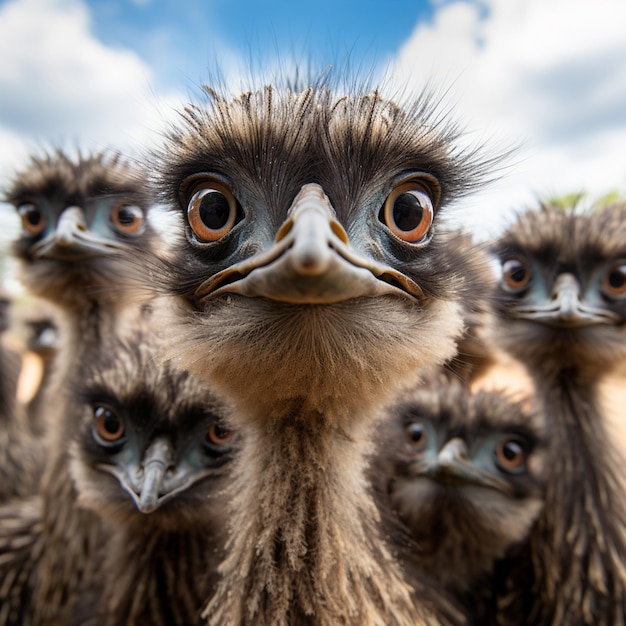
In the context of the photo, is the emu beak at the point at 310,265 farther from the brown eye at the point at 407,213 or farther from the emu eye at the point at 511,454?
the emu eye at the point at 511,454

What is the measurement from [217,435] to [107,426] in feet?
1.28

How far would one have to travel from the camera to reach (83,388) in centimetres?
217

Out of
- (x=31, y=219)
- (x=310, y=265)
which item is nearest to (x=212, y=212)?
(x=310, y=265)

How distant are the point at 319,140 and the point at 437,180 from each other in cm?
32

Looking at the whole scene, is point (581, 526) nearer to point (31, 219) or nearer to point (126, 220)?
point (126, 220)

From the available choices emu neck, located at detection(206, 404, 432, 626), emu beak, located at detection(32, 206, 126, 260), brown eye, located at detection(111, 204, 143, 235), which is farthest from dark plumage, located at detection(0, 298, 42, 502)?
emu neck, located at detection(206, 404, 432, 626)

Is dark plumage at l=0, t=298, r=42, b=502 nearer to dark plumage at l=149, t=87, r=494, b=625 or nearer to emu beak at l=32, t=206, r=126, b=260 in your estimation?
emu beak at l=32, t=206, r=126, b=260

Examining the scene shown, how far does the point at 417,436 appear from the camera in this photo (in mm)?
2420

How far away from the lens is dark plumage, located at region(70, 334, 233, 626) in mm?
1857

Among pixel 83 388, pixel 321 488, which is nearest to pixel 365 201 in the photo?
pixel 321 488

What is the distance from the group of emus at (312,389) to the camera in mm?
1315

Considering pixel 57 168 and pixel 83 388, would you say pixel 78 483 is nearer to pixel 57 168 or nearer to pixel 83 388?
pixel 83 388

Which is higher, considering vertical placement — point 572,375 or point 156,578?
point 572,375

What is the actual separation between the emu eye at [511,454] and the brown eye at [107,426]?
134 centimetres
